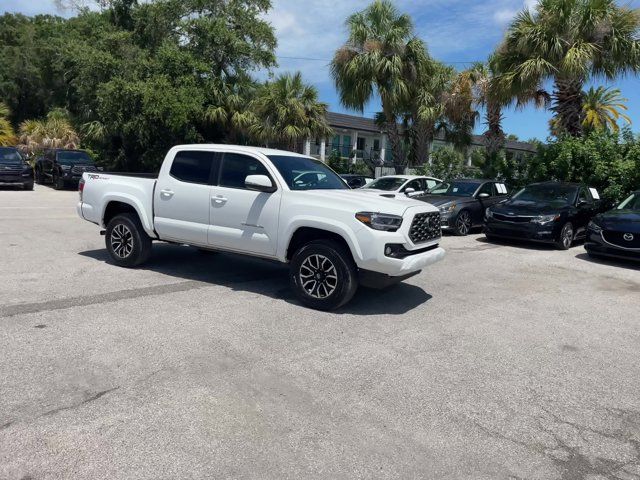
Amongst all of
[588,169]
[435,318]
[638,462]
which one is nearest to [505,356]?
[435,318]

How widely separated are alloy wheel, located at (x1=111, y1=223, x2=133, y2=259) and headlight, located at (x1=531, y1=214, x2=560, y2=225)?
27.8 ft

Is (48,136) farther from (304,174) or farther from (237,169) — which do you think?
(304,174)

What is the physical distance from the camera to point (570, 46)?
613 inches

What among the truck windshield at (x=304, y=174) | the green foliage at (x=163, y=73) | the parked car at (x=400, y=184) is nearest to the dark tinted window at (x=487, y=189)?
the parked car at (x=400, y=184)

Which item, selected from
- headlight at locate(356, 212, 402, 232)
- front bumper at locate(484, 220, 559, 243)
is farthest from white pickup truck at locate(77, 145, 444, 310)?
front bumper at locate(484, 220, 559, 243)

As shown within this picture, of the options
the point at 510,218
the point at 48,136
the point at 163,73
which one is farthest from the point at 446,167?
the point at 48,136

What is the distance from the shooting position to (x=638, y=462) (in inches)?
126

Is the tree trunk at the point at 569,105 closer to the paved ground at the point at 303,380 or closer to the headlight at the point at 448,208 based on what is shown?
the headlight at the point at 448,208

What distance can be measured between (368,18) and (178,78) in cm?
997

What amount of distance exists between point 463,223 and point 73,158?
59.2 ft

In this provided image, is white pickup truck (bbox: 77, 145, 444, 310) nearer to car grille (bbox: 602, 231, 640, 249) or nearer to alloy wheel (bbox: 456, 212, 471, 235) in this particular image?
car grille (bbox: 602, 231, 640, 249)

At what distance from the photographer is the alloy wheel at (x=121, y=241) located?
25.3ft

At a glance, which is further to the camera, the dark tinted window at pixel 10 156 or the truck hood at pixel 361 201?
the dark tinted window at pixel 10 156

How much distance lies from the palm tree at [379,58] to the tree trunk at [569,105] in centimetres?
636
